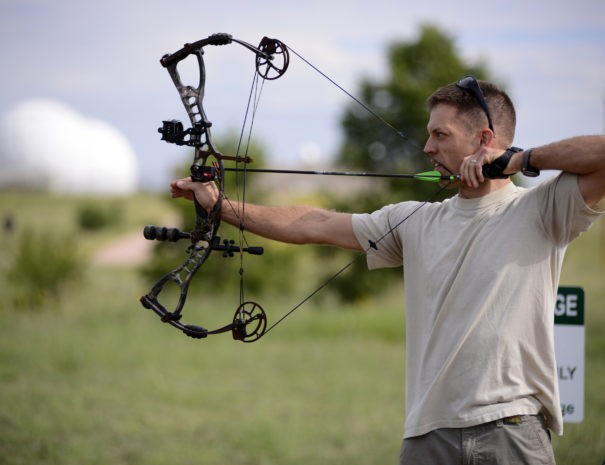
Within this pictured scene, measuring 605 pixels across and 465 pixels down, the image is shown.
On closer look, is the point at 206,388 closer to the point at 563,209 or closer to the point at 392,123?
the point at 563,209

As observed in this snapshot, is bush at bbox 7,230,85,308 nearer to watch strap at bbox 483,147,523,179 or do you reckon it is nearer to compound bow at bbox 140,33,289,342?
compound bow at bbox 140,33,289,342

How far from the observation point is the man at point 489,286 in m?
2.33

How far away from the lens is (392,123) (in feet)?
48.2

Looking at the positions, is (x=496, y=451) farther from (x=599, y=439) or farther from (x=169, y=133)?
(x=599, y=439)

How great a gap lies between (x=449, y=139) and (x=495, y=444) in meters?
0.94

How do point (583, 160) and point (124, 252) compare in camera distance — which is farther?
point (124, 252)

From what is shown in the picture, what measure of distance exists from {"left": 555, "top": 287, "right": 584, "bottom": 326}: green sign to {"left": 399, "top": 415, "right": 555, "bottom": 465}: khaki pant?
144 centimetres

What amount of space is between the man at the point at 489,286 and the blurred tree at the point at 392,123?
1200cm

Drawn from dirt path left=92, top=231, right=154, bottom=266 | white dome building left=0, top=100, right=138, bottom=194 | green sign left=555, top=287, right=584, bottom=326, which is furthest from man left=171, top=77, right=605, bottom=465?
white dome building left=0, top=100, right=138, bottom=194

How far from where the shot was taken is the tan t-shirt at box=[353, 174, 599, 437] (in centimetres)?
235

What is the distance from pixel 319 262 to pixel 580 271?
5.53 meters

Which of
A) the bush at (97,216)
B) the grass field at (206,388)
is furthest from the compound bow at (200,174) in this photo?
the bush at (97,216)

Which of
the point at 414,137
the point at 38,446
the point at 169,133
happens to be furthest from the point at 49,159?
the point at 169,133

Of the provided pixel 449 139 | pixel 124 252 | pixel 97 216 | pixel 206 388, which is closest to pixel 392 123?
pixel 206 388
